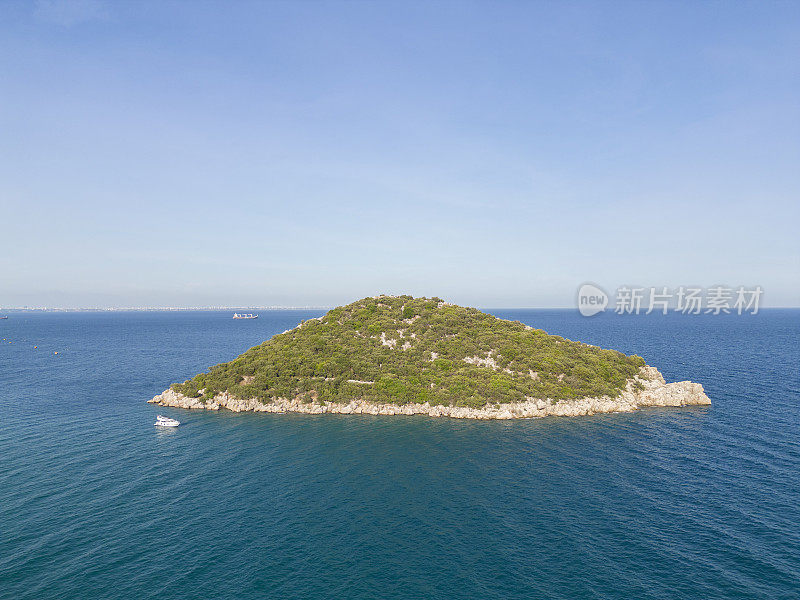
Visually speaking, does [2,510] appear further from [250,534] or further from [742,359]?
[742,359]

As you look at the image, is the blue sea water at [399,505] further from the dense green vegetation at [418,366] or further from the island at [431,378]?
the dense green vegetation at [418,366]

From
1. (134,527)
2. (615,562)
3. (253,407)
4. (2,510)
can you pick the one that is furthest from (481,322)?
(2,510)

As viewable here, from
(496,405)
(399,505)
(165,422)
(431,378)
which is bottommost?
(399,505)

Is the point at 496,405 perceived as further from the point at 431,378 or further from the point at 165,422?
the point at 165,422

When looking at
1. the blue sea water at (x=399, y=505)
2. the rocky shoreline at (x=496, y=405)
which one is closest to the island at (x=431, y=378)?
the rocky shoreline at (x=496, y=405)

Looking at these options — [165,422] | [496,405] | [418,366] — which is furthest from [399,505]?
[165,422]
